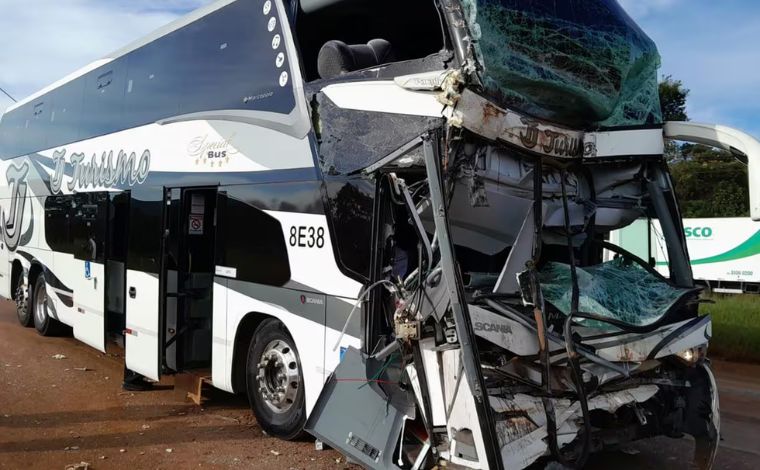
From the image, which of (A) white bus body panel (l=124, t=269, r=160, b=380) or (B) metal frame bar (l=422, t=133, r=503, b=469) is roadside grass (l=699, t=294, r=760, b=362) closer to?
(B) metal frame bar (l=422, t=133, r=503, b=469)

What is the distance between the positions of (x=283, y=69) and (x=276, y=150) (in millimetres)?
711

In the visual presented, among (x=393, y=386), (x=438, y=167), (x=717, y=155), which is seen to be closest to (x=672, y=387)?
(x=393, y=386)

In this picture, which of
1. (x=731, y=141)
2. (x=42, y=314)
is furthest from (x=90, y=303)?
(x=731, y=141)

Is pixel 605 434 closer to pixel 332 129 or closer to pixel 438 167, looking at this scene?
pixel 438 167

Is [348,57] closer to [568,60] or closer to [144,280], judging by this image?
[568,60]

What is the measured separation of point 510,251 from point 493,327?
807 millimetres

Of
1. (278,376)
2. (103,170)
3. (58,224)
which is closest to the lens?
(278,376)

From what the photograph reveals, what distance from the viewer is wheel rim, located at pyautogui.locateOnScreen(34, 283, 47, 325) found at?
37.8 feet

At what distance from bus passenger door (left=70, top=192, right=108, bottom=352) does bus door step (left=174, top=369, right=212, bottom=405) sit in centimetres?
138

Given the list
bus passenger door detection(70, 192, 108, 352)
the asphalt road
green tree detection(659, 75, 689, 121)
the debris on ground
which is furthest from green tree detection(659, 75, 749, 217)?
the debris on ground

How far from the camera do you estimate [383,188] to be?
15.7 ft

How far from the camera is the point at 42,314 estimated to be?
38.0 ft

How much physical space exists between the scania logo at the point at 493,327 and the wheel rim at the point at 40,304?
956 cm

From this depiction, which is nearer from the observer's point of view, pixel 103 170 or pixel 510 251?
pixel 510 251
